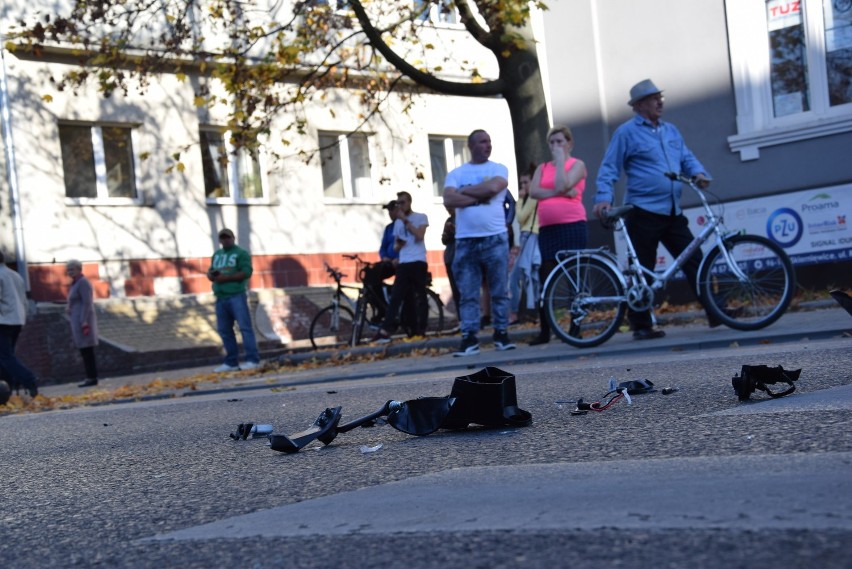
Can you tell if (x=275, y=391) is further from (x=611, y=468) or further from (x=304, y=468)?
(x=611, y=468)

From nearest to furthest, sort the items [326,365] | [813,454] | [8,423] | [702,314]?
1. [813,454]
2. [8,423]
3. [702,314]
4. [326,365]

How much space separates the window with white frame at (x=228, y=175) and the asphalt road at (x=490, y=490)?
16794mm

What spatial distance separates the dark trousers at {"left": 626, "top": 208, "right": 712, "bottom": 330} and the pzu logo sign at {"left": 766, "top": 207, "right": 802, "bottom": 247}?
3.86m

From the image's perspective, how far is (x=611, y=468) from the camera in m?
Result: 4.25

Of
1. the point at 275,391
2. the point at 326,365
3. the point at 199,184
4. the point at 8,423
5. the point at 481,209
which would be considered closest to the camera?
the point at 8,423

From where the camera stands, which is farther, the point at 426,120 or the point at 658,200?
the point at 426,120

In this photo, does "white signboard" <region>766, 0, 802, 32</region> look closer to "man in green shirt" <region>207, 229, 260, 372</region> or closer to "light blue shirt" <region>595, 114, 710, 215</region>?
"light blue shirt" <region>595, 114, 710, 215</region>

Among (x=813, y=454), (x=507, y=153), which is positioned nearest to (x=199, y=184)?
(x=507, y=153)

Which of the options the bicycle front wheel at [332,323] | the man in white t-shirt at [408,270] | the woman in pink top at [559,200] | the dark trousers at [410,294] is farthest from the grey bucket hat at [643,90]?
the bicycle front wheel at [332,323]

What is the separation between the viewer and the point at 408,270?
16.1 metres

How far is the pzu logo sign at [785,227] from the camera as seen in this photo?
1476 centimetres

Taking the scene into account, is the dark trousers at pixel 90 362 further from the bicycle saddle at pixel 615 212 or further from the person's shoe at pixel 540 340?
the bicycle saddle at pixel 615 212

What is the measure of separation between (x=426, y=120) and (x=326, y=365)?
46.2 ft

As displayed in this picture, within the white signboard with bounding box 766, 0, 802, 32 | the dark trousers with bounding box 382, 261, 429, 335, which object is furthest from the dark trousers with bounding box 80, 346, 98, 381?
the white signboard with bounding box 766, 0, 802, 32
